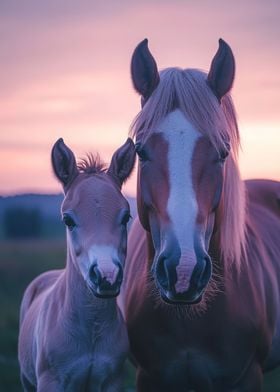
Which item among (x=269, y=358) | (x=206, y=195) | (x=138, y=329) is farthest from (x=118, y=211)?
(x=269, y=358)

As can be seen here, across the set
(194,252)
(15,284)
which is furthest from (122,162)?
(15,284)

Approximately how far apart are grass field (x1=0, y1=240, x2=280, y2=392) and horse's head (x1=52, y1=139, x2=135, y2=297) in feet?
10.8

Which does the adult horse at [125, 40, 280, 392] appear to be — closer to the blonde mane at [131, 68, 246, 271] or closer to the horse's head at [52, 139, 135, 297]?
the blonde mane at [131, 68, 246, 271]

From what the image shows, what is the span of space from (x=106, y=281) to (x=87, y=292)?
1.96 ft

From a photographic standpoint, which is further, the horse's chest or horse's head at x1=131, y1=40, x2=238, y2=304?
the horse's chest

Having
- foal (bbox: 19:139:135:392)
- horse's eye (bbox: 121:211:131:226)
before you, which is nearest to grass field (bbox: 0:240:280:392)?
foal (bbox: 19:139:135:392)

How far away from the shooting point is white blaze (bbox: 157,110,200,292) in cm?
331

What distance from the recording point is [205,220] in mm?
3527

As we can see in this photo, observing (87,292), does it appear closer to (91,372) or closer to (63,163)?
(91,372)

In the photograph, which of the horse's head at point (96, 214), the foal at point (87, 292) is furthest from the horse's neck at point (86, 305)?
the horse's head at point (96, 214)

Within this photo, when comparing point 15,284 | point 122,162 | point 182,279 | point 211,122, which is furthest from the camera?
point 15,284

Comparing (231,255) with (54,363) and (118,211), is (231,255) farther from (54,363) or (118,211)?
(54,363)

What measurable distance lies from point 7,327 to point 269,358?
569 cm

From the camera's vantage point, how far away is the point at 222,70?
3.97 meters
